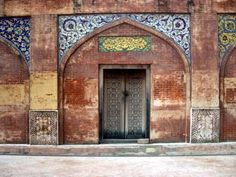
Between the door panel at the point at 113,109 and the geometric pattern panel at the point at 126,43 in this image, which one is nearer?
the geometric pattern panel at the point at 126,43

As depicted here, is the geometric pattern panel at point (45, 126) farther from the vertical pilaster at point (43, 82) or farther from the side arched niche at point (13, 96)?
the side arched niche at point (13, 96)

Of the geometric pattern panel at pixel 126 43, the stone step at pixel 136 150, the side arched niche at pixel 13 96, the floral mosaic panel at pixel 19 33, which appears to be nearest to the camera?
the stone step at pixel 136 150

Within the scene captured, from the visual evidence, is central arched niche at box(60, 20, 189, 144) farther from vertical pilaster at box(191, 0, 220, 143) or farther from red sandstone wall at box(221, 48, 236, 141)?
red sandstone wall at box(221, 48, 236, 141)

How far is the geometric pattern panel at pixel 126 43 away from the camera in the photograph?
29.5 ft

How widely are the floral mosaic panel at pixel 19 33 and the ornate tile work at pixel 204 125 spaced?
4296mm

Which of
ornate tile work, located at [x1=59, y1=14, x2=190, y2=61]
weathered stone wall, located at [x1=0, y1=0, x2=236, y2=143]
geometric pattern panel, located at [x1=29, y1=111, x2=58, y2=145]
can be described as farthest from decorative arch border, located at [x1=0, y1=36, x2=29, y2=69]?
geometric pattern panel, located at [x1=29, y1=111, x2=58, y2=145]

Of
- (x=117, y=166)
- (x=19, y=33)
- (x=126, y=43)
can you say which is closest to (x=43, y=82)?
(x=19, y=33)

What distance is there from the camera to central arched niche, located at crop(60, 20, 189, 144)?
9023 millimetres

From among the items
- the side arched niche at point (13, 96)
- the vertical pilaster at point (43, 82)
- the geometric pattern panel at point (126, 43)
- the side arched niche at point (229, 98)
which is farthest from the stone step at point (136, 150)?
the geometric pattern panel at point (126, 43)

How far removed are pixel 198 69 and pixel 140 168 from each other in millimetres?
3044

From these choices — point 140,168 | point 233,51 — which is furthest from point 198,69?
point 140,168

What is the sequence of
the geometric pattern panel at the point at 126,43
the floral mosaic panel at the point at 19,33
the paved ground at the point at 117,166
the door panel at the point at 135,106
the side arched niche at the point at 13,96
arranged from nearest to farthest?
1. the paved ground at the point at 117,166
2. the geometric pattern panel at the point at 126,43
3. the floral mosaic panel at the point at 19,33
4. the side arched niche at the point at 13,96
5. the door panel at the point at 135,106

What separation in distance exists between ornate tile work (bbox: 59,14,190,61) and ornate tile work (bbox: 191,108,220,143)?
1.40 metres

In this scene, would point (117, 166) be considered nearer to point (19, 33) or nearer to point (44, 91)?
point (44, 91)
